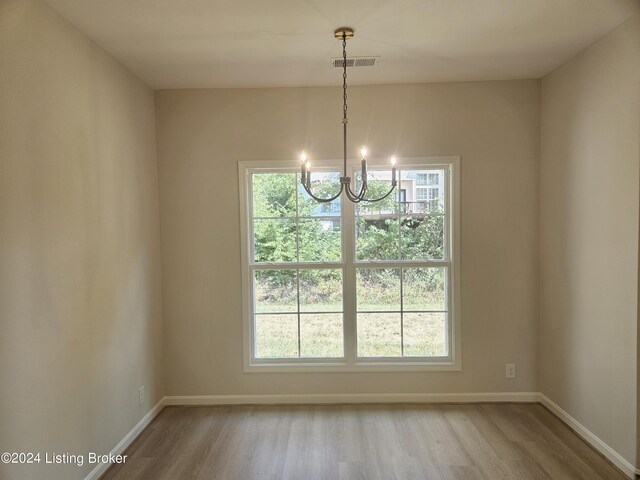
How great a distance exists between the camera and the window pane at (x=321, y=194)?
10.9ft

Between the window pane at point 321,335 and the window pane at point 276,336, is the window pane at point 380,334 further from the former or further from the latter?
A: the window pane at point 276,336

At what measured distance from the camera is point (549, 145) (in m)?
3.10

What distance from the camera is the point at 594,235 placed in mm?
2604

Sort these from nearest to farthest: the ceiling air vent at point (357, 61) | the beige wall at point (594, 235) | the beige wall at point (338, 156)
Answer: the beige wall at point (594, 235) < the ceiling air vent at point (357, 61) < the beige wall at point (338, 156)

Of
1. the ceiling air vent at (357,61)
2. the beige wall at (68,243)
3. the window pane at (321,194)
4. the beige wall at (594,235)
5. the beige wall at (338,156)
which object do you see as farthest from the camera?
the window pane at (321,194)

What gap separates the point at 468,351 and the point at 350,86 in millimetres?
2410

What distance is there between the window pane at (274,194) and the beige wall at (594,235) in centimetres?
206

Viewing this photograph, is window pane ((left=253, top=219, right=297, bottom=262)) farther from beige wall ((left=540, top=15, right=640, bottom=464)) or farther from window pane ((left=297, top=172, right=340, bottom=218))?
beige wall ((left=540, top=15, right=640, bottom=464))

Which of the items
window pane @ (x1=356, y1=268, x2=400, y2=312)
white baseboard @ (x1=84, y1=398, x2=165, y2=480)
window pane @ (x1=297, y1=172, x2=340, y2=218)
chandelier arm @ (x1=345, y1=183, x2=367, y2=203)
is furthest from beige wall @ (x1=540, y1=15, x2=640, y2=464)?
white baseboard @ (x1=84, y1=398, x2=165, y2=480)

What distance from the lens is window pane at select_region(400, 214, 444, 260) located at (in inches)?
132

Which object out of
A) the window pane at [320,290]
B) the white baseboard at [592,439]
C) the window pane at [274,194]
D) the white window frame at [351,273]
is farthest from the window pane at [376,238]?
the white baseboard at [592,439]

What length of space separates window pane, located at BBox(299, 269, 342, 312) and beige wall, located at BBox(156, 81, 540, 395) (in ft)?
1.80

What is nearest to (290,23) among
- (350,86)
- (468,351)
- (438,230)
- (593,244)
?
(350,86)

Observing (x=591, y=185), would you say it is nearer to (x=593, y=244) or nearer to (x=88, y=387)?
(x=593, y=244)
